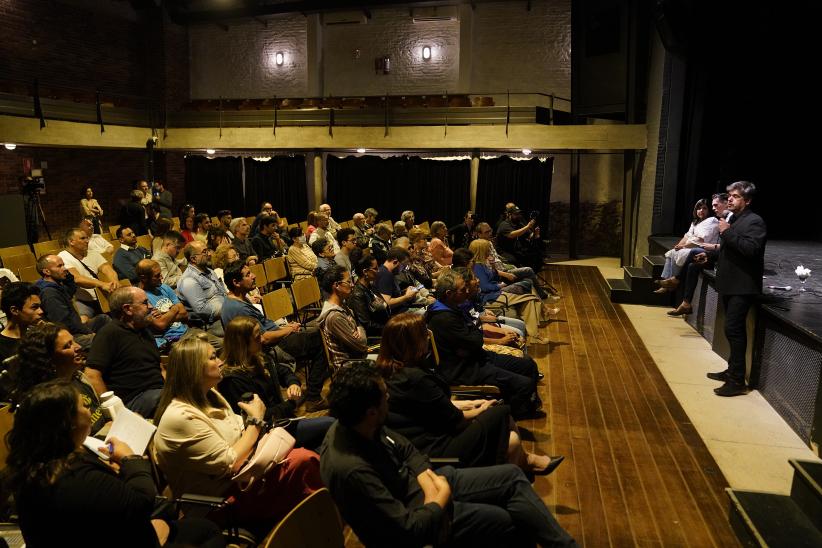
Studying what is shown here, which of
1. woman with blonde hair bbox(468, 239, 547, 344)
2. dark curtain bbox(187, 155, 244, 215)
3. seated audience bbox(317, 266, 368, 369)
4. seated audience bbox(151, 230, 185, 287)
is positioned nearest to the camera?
seated audience bbox(317, 266, 368, 369)

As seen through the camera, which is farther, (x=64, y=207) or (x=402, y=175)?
(x=64, y=207)

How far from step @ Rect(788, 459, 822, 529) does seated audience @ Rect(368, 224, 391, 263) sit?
502 cm

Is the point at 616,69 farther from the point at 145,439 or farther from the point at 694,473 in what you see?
the point at 145,439

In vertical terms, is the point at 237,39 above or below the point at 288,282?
above

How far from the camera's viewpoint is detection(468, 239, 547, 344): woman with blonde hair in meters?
6.16

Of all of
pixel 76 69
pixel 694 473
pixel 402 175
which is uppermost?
pixel 76 69

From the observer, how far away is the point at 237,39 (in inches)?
655

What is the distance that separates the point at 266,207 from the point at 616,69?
6.74 meters

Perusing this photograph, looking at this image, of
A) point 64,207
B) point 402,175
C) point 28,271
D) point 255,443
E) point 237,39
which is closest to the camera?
point 255,443

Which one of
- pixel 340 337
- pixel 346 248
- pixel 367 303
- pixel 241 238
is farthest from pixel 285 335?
pixel 241 238

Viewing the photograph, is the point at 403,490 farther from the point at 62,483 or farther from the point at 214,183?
the point at 214,183

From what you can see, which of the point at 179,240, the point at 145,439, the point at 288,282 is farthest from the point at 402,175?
the point at 145,439

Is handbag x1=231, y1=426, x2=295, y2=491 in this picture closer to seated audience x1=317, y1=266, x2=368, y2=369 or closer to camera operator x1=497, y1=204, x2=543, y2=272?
seated audience x1=317, y1=266, x2=368, y2=369

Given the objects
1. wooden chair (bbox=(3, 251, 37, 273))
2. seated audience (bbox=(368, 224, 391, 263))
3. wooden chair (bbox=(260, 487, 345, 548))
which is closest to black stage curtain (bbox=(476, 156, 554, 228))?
seated audience (bbox=(368, 224, 391, 263))
